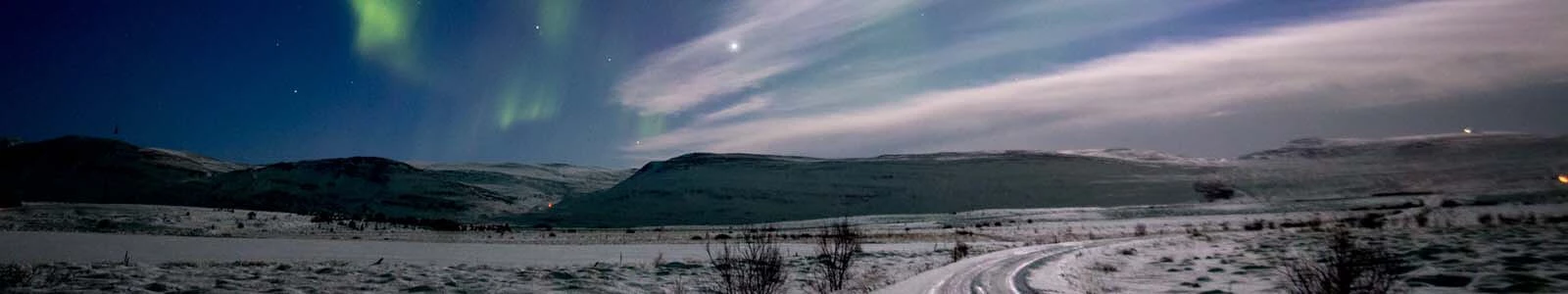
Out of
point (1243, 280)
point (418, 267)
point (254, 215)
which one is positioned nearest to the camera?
point (1243, 280)

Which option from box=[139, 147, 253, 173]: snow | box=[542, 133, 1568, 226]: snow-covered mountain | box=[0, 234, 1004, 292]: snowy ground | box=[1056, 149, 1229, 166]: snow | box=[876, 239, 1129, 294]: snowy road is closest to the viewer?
box=[0, 234, 1004, 292]: snowy ground

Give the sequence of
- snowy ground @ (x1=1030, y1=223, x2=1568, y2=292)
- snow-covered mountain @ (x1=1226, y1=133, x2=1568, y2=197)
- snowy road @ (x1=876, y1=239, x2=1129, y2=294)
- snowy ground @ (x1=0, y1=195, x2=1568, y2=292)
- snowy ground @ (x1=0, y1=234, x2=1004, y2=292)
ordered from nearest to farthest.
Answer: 1. snowy ground @ (x1=1030, y1=223, x2=1568, y2=292)
2. snowy ground @ (x1=0, y1=234, x2=1004, y2=292)
3. snowy ground @ (x1=0, y1=195, x2=1568, y2=292)
4. snowy road @ (x1=876, y1=239, x2=1129, y2=294)
5. snow-covered mountain @ (x1=1226, y1=133, x2=1568, y2=197)

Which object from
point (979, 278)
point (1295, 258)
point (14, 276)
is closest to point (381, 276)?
point (14, 276)

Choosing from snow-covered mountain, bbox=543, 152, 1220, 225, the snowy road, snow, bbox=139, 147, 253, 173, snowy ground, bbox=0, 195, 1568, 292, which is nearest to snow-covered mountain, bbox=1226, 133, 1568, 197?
snow-covered mountain, bbox=543, 152, 1220, 225

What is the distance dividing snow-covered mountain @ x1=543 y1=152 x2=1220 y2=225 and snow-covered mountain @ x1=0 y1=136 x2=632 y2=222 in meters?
12.1

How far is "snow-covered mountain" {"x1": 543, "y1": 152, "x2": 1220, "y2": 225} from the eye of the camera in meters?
87.1

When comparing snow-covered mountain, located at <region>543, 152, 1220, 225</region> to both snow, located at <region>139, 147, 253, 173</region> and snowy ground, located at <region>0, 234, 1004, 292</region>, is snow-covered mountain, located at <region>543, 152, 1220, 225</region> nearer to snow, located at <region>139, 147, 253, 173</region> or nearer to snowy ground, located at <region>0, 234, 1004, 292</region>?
snow, located at <region>139, 147, 253, 173</region>

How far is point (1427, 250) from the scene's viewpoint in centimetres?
1458

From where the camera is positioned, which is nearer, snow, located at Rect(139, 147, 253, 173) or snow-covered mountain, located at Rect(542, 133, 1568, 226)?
snow-covered mountain, located at Rect(542, 133, 1568, 226)

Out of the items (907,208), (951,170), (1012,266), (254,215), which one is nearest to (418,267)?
(1012,266)

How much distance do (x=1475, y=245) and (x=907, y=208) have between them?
7434cm

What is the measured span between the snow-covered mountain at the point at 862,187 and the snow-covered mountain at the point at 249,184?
12132 millimetres

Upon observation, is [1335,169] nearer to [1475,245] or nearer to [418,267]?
[1475,245]

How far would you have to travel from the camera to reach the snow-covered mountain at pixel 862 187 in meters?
87.1
